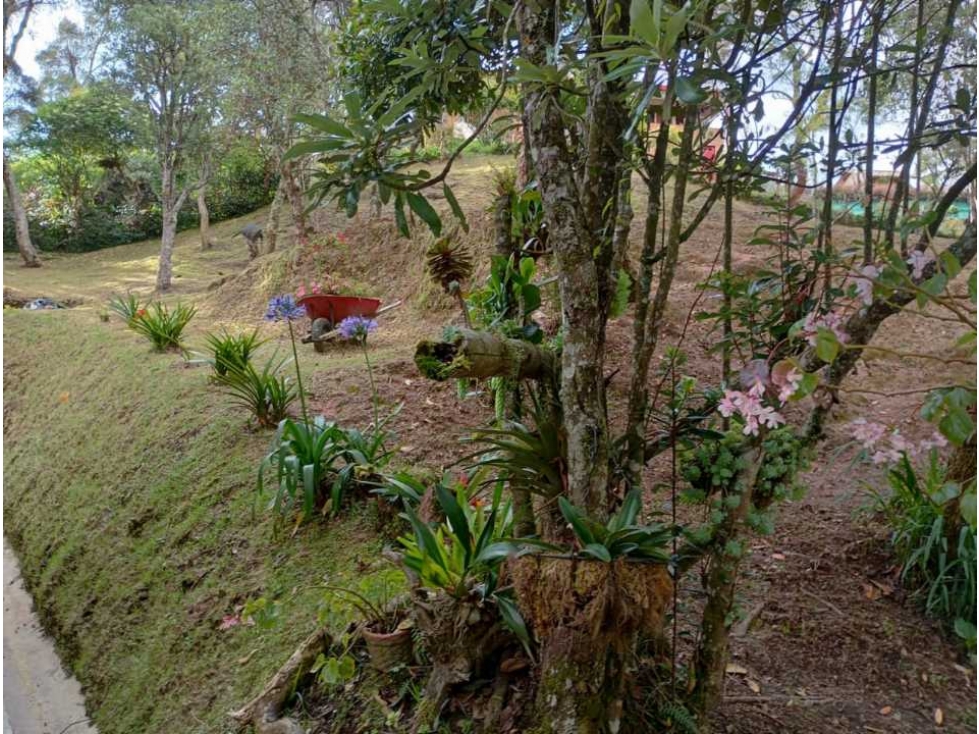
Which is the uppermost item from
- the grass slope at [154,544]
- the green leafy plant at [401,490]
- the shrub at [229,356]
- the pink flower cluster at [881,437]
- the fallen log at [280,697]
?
the pink flower cluster at [881,437]

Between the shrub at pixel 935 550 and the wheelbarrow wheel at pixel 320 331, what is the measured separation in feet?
14.0

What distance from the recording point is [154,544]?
3.57 meters

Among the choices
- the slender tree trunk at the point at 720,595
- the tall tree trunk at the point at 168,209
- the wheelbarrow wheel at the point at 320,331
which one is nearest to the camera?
the slender tree trunk at the point at 720,595

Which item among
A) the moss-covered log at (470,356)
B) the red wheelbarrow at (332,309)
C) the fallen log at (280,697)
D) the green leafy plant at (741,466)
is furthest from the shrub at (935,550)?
the red wheelbarrow at (332,309)

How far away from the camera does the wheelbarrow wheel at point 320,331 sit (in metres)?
5.82

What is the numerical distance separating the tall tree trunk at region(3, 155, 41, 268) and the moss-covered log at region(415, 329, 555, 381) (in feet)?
45.4

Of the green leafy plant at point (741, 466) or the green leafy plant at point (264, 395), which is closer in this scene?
the green leafy plant at point (741, 466)

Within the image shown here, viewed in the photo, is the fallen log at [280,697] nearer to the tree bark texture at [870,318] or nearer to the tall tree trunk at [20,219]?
the tree bark texture at [870,318]

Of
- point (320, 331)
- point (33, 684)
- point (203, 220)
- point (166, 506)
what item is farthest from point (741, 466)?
point (203, 220)

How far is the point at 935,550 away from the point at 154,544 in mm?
3463

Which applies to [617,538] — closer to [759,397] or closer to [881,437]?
[759,397]

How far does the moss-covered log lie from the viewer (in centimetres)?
147

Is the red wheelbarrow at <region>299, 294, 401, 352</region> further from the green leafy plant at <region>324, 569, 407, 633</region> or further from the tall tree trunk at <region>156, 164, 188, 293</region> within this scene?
the tall tree trunk at <region>156, 164, 188, 293</region>

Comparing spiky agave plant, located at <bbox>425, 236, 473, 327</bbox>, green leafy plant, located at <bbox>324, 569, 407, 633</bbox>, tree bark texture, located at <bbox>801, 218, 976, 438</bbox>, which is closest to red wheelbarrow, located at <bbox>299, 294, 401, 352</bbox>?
spiky agave plant, located at <bbox>425, 236, 473, 327</bbox>
